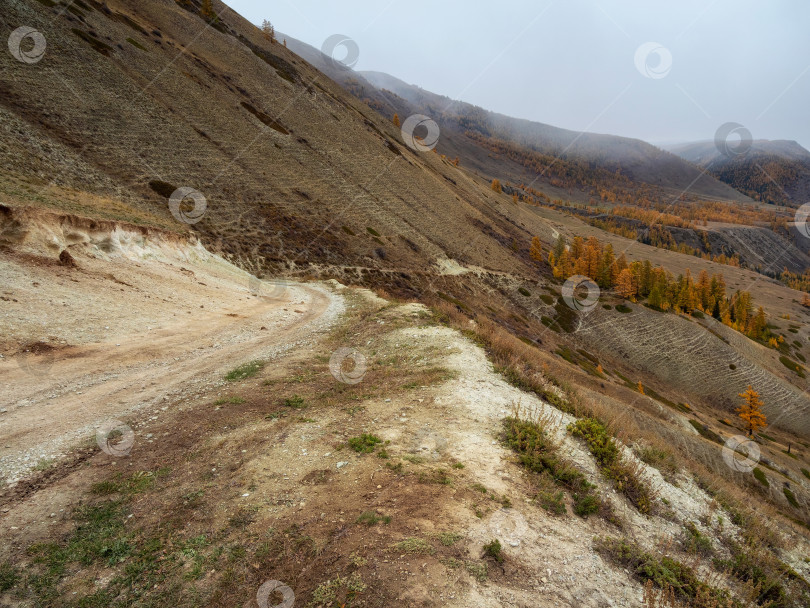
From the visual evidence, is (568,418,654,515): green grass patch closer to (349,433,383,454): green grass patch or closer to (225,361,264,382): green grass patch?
(349,433,383,454): green grass patch

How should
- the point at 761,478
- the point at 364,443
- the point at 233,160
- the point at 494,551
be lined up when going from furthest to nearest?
the point at 233,160
the point at 761,478
the point at 364,443
the point at 494,551

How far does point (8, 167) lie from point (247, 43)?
307 feet

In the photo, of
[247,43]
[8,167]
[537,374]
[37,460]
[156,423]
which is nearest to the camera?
[37,460]

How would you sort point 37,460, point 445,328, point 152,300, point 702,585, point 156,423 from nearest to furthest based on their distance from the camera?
point 702,585
point 37,460
point 156,423
point 445,328
point 152,300

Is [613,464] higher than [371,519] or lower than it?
higher

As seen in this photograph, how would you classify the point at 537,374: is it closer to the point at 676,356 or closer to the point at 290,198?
the point at 290,198

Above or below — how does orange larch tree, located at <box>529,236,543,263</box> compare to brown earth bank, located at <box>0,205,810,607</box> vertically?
above

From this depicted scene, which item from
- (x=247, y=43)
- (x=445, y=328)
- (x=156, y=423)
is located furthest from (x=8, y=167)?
(x=247, y=43)

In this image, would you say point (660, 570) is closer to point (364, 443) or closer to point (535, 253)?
point (364, 443)

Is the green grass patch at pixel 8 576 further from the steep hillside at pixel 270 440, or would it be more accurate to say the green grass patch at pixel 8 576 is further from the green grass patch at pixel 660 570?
the green grass patch at pixel 660 570

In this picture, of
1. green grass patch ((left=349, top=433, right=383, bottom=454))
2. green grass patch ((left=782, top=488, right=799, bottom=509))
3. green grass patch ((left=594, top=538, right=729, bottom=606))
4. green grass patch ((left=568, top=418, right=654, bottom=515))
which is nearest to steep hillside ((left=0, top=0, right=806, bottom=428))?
green grass patch ((left=349, top=433, right=383, bottom=454))

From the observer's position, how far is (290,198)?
57.5 meters

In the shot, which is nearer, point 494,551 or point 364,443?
point 494,551

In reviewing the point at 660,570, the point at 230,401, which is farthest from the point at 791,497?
the point at 230,401
